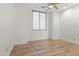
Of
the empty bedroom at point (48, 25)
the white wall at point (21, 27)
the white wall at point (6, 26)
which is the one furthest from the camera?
the white wall at point (21, 27)

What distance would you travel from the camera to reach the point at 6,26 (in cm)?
198

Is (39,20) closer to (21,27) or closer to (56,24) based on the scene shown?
(56,24)

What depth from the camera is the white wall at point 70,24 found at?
2278 millimetres

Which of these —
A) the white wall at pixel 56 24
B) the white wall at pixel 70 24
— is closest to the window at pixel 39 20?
the white wall at pixel 56 24

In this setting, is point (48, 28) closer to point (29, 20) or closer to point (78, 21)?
point (29, 20)

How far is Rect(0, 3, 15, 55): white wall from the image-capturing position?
1.71 metres

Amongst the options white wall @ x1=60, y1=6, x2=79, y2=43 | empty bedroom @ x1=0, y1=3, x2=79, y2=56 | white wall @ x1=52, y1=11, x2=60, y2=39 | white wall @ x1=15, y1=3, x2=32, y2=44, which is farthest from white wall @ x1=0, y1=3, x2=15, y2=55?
white wall @ x1=60, y1=6, x2=79, y2=43

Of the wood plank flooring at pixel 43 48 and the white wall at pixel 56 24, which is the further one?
the wood plank flooring at pixel 43 48

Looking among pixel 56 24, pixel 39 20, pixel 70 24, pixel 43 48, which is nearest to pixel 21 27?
pixel 39 20

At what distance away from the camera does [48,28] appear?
2.29 m

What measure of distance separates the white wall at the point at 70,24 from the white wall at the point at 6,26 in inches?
44.6

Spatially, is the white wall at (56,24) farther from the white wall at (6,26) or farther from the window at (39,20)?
the white wall at (6,26)

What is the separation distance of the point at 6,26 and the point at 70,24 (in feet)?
4.97

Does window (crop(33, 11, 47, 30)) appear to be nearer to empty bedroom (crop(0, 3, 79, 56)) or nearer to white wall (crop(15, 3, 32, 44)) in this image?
empty bedroom (crop(0, 3, 79, 56))
